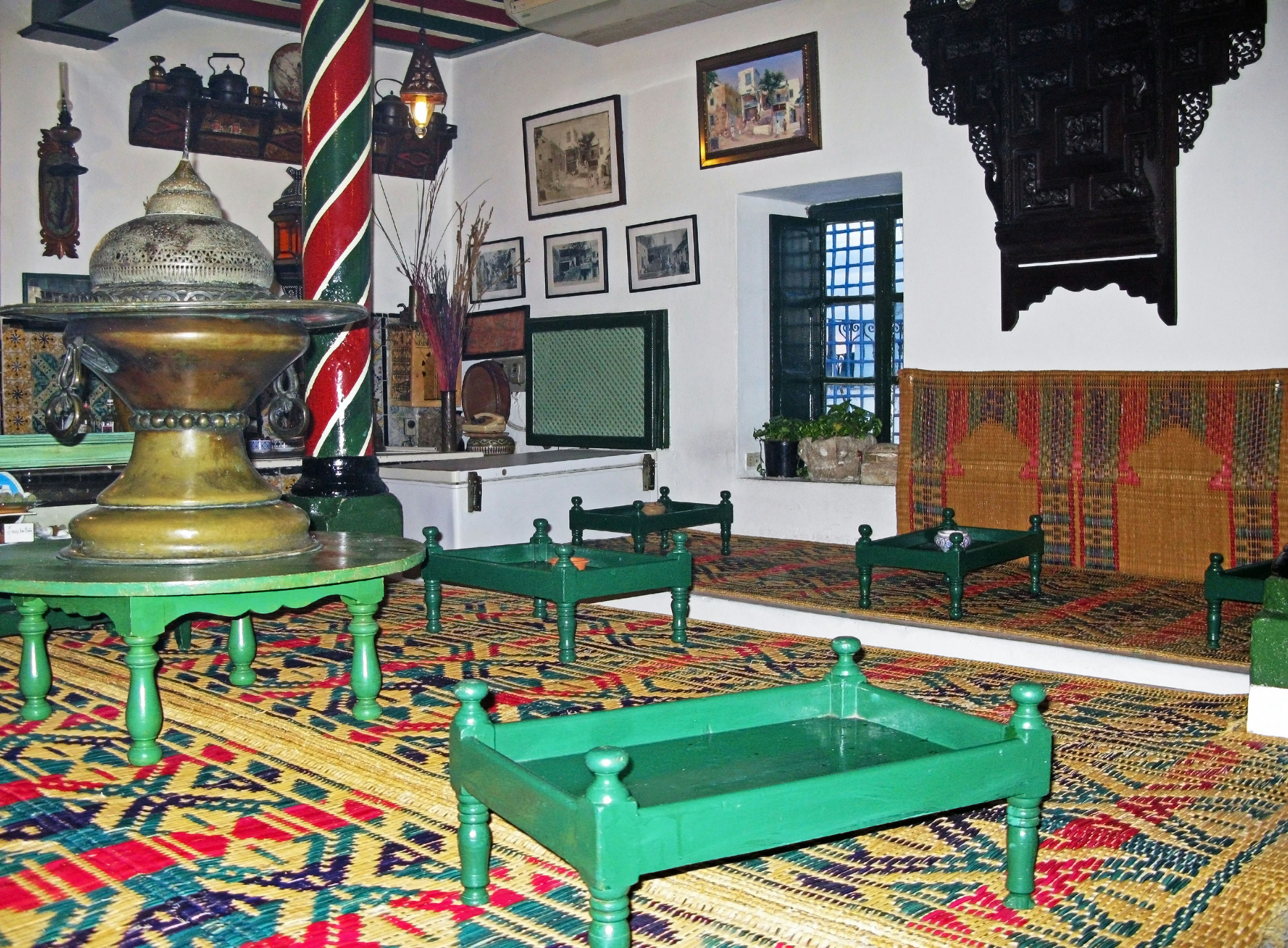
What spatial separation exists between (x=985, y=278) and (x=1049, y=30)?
1.25m

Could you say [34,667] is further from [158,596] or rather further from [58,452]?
[58,452]

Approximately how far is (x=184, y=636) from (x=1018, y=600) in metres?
3.43

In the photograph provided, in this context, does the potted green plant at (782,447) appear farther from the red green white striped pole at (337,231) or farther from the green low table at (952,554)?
the red green white striped pole at (337,231)

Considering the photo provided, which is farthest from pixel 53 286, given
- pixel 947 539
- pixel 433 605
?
pixel 947 539

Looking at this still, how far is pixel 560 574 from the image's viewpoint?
422 centimetres

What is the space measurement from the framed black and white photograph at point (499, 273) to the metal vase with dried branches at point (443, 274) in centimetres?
7

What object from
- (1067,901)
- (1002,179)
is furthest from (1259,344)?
(1067,901)

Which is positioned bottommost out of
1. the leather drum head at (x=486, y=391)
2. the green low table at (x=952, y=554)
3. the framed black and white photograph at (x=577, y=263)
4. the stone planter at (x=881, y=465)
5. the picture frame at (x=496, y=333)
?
the green low table at (x=952, y=554)

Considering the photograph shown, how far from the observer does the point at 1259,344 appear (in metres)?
5.64

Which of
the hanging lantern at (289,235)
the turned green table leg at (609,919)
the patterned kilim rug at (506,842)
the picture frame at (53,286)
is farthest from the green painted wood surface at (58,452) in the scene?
the turned green table leg at (609,919)

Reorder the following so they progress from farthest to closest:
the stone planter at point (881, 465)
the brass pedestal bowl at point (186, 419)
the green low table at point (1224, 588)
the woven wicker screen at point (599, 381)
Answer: the woven wicker screen at point (599, 381)
the stone planter at point (881, 465)
the green low table at point (1224, 588)
the brass pedestal bowl at point (186, 419)

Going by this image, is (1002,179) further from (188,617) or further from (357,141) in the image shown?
(188,617)

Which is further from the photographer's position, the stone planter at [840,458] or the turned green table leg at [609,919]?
the stone planter at [840,458]

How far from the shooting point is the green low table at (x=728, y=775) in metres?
1.94
